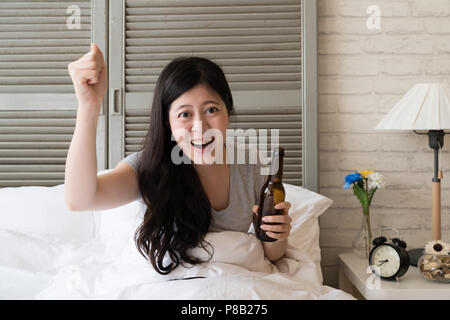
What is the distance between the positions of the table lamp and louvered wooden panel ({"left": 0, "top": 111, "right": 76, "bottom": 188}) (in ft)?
4.62

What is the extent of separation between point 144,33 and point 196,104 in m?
0.89

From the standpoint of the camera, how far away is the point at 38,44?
1.79 meters

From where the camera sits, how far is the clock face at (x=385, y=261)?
1332 millimetres

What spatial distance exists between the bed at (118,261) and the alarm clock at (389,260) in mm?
208

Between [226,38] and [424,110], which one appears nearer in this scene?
[424,110]

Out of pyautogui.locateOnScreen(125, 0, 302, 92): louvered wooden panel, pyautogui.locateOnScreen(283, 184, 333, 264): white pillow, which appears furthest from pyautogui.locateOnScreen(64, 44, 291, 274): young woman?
pyautogui.locateOnScreen(125, 0, 302, 92): louvered wooden panel

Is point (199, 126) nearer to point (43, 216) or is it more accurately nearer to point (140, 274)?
point (140, 274)

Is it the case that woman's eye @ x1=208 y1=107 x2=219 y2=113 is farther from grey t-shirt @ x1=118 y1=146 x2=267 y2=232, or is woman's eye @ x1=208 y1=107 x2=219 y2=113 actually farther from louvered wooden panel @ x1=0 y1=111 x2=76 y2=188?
louvered wooden panel @ x1=0 y1=111 x2=76 y2=188

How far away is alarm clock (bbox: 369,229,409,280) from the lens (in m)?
1.32

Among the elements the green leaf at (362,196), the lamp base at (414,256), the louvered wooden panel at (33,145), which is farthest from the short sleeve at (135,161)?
the lamp base at (414,256)

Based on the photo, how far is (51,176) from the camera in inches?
70.9

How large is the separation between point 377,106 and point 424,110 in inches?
10.4

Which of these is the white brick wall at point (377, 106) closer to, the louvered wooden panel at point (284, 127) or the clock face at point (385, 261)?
the louvered wooden panel at point (284, 127)

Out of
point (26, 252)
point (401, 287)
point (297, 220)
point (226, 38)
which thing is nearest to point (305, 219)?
point (297, 220)
